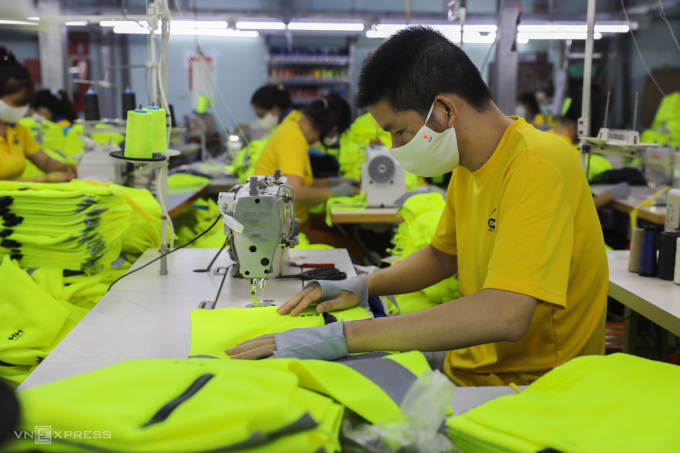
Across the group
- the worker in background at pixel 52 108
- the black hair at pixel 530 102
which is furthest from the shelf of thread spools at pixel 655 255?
the worker in background at pixel 52 108

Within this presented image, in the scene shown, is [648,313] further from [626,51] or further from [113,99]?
[113,99]

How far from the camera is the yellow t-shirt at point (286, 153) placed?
4168mm

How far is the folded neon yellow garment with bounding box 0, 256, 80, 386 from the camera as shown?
67.3 inches

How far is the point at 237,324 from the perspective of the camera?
5.18ft

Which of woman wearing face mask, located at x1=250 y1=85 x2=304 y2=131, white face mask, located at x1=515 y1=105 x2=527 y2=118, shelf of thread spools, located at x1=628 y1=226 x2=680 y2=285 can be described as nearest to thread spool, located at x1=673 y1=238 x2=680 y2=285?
shelf of thread spools, located at x1=628 y1=226 x2=680 y2=285

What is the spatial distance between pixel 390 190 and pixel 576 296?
2.59m

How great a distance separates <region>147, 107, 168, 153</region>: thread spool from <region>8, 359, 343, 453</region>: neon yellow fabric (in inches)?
55.1

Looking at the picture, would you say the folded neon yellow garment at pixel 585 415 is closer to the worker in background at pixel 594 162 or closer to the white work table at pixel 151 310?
the white work table at pixel 151 310

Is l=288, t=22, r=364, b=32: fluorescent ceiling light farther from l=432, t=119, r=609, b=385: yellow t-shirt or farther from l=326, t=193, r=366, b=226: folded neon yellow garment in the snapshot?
l=432, t=119, r=609, b=385: yellow t-shirt

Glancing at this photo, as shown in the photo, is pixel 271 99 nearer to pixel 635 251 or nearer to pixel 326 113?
pixel 326 113

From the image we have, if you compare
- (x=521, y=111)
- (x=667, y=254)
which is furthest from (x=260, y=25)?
(x=667, y=254)

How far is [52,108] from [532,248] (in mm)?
6981

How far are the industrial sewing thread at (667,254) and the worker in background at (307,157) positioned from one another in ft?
7.87

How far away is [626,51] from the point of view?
35.4 feet
